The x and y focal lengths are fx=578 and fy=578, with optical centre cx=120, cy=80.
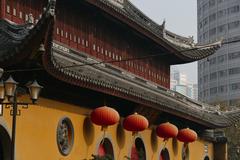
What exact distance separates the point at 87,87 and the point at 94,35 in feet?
17.0

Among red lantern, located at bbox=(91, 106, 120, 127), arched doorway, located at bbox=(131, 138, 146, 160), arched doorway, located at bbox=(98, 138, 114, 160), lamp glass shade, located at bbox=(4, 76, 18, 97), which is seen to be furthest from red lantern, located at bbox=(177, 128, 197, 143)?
lamp glass shade, located at bbox=(4, 76, 18, 97)

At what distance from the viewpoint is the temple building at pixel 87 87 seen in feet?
43.4

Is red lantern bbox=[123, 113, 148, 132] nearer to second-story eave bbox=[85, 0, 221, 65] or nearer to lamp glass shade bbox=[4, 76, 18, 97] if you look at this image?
second-story eave bbox=[85, 0, 221, 65]

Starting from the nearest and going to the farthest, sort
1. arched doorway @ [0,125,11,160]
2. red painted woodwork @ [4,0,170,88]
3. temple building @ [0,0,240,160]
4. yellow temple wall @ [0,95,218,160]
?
temple building @ [0,0,240,160] → arched doorway @ [0,125,11,160] → yellow temple wall @ [0,95,218,160] → red painted woodwork @ [4,0,170,88]

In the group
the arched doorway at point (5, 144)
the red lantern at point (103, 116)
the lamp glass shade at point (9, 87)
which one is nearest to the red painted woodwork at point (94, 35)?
the red lantern at point (103, 116)

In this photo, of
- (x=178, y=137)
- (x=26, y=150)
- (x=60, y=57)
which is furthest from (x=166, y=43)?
(x=26, y=150)

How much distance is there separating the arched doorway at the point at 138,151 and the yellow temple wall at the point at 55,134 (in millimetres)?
183

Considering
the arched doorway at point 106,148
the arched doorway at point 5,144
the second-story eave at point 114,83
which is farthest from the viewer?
the arched doorway at point 106,148

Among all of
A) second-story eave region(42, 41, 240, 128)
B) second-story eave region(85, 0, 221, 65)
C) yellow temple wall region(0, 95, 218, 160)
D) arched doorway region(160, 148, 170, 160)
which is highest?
second-story eave region(85, 0, 221, 65)

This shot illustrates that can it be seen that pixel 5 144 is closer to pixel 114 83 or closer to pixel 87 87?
pixel 87 87

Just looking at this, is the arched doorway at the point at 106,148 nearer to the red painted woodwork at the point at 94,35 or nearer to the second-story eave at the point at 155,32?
the red painted woodwork at the point at 94,35

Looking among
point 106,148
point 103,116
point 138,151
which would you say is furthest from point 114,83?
point 138,151

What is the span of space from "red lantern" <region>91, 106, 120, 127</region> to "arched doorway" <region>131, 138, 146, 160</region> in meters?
4.03

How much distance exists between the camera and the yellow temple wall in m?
14.2
